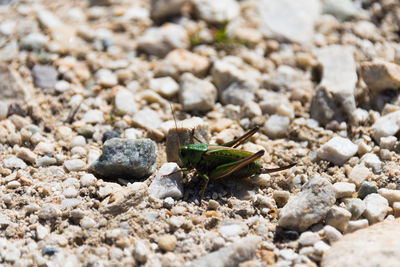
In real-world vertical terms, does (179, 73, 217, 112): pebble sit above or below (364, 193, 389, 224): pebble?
below

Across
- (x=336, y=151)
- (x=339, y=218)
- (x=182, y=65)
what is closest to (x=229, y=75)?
(x=182, y=65)

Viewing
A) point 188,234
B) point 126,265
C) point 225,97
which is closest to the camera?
point 126,265

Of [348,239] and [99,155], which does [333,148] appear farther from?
[99,155]

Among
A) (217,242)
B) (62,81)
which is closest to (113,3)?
(62,81)

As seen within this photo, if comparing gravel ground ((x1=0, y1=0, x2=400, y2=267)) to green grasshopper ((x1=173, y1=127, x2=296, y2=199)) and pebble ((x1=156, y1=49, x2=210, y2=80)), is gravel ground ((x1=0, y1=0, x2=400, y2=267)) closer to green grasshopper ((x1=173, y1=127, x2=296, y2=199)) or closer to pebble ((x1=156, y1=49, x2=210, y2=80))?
pebble ((x1=156, y1=49, x2=210, y2=80))

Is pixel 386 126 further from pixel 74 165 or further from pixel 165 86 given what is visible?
pixel 74 165

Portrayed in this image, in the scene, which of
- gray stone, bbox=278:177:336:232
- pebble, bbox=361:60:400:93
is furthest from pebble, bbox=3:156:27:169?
pebble, bbox=361:60:400:93

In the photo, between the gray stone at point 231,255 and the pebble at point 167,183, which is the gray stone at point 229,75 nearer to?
the pebble at point 167,183
